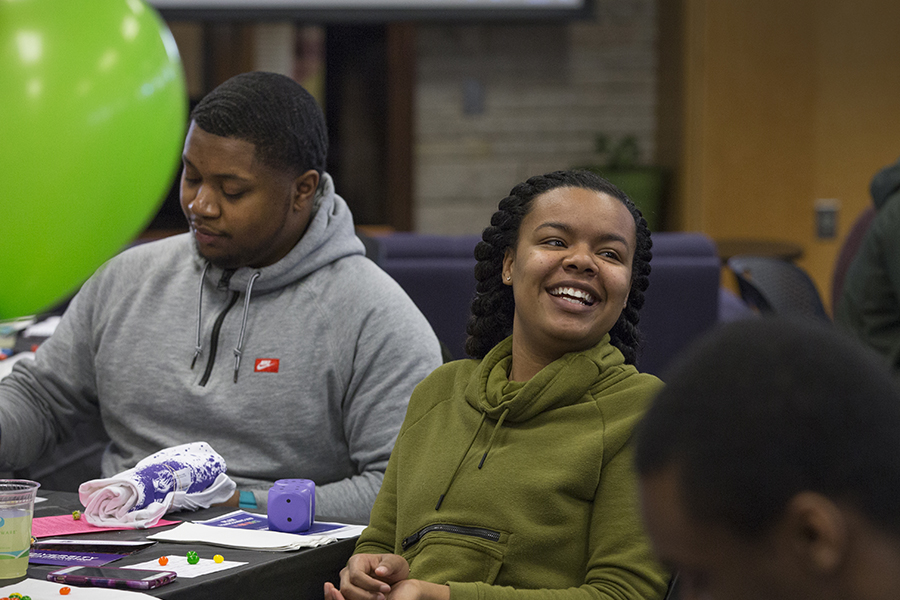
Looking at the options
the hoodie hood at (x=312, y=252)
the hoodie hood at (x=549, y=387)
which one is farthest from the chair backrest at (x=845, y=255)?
the hoodie hood at (x=549, y=387)

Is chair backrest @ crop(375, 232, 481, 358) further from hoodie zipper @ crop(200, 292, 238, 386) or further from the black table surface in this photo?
the black table surface

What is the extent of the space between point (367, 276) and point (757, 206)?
197 inches

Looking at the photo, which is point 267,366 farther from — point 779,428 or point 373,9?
point 373,9

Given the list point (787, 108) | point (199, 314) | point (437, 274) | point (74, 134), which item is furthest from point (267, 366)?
point (787, 108)

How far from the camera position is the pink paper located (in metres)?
1.43

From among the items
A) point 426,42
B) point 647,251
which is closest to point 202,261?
point 647,251

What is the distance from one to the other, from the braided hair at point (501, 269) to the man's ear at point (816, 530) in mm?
936

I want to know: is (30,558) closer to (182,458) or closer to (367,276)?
(182,458)

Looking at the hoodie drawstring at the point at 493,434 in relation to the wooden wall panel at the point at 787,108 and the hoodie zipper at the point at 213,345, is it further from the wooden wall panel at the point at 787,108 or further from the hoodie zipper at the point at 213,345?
the wooden wall panel at the point at 787,108

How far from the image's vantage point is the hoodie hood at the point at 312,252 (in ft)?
6.32

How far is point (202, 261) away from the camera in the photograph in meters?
2.00

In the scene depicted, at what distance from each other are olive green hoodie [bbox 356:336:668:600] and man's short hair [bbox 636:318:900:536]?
0.64 m

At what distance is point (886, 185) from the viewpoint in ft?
9.45

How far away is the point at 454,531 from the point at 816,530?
31.8 inches
